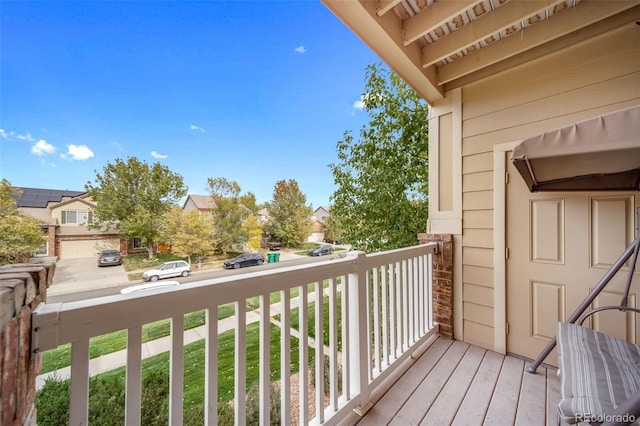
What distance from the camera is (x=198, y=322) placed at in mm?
1406

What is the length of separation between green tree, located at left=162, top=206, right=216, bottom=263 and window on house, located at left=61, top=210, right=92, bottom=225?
0.55 m

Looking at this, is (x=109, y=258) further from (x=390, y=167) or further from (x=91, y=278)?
(x=390, y=167)

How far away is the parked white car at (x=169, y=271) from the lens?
1912mm

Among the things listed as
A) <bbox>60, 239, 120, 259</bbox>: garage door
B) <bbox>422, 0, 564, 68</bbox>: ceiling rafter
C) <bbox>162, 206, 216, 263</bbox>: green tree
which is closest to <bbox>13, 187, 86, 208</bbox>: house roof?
<bbox>60, 239, 120, 259</bbox>: garage door

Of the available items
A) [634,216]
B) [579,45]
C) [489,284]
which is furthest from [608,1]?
[489,284]

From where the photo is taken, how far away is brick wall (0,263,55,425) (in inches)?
21.5

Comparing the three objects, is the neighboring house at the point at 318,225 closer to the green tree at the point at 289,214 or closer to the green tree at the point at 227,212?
the green tree at the point at 289,214

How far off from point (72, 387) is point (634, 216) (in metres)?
3.17

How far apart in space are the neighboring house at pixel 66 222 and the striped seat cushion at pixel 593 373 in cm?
281

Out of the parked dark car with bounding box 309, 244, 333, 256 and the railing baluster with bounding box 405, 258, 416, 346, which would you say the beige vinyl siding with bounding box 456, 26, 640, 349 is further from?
the parked dark car with bounding box 309, 244, 333, 256

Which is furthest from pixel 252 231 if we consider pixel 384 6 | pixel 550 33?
pixel 550 33

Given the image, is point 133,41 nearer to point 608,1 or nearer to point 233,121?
point 233,121

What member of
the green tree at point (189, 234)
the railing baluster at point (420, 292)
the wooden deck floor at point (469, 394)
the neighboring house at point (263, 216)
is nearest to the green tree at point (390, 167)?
the neighboring house at point (263, 216)

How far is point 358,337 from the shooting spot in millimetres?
1642
